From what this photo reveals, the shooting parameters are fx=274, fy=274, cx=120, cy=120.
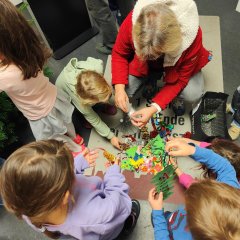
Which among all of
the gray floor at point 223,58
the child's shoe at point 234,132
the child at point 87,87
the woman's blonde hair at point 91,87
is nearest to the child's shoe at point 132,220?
the gray floor at point 223,58

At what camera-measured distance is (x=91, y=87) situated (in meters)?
1.45

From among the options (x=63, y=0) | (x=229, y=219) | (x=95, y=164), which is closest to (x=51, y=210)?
(x=229, y=219)

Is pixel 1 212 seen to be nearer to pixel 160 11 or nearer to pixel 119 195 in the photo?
pixel 119 195

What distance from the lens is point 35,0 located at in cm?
187

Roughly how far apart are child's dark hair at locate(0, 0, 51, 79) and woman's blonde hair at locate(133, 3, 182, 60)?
44cm

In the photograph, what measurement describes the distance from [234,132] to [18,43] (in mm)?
1312

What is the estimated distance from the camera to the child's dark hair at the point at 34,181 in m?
0.81

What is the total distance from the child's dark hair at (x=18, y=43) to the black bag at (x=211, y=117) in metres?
0.97

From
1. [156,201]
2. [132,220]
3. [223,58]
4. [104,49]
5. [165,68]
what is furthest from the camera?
[104,49]

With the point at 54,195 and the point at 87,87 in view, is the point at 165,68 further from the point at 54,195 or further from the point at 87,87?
the point at 54,195

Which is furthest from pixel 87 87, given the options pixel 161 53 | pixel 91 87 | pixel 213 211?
pixel 213 211

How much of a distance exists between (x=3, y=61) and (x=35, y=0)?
3.18 ft

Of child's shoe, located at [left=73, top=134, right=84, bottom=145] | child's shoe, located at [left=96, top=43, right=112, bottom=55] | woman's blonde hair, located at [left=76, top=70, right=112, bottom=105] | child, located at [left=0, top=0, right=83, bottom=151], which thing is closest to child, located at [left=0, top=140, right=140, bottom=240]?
child, located at [left=0, top=0, right=83, bottom=151]

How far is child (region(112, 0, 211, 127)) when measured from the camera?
117 cm
